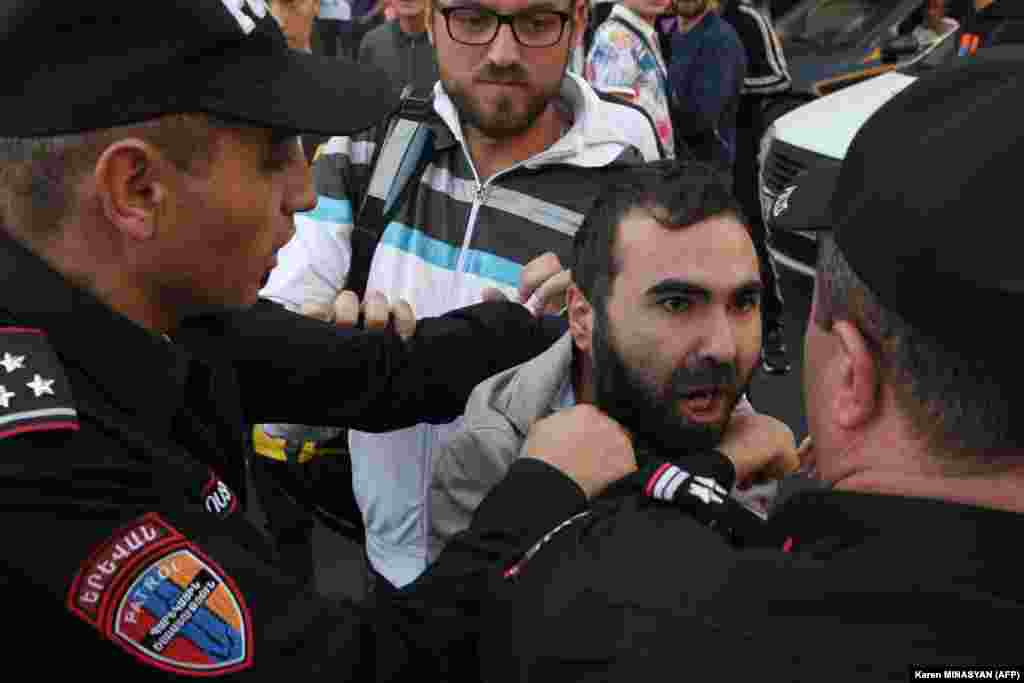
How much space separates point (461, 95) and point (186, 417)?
3.69 feet

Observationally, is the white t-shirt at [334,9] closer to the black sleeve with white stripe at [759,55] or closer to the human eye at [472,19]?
the black sleeve with white stripe at [759,55]

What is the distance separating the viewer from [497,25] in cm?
236

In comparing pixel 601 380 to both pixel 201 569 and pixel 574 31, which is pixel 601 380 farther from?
pixel 201 569

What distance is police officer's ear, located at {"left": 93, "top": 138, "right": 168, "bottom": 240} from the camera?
4.41 ft

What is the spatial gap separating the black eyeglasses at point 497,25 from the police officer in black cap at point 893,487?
1289mm

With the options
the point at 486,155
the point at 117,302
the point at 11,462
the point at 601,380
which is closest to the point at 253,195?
the point at 117,302

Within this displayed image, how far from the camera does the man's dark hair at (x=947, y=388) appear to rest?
1068 mm

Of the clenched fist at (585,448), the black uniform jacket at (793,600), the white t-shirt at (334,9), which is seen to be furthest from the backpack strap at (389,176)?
the white t-shirt at (334,9)

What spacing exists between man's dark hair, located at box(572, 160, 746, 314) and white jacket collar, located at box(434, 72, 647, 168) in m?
0.20

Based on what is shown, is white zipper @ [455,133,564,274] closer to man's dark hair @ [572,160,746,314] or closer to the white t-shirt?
man's dark hair @ [572,160,746,314]

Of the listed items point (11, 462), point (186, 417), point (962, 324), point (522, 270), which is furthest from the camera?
point (522, 270)

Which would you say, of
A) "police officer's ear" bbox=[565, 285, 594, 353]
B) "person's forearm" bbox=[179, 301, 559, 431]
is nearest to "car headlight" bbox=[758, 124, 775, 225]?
"police officer's ear" bbox=[565, 285, 594, 353]

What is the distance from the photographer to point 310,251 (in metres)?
2.33

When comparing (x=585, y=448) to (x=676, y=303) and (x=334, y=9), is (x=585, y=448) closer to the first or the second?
(x=676, y=303)
